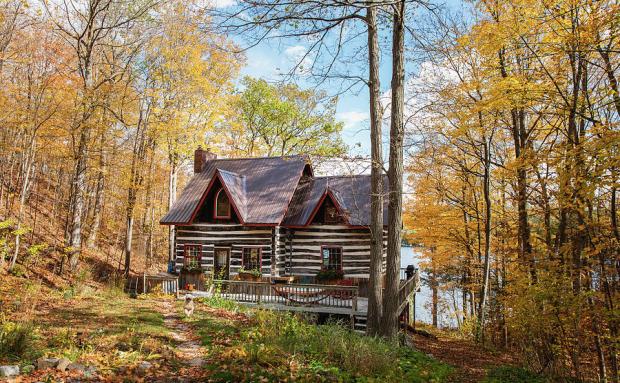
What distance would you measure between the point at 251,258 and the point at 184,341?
11.9 metres

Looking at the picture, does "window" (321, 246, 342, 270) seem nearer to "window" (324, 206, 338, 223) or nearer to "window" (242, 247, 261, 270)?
"window" (324, 206, 338, 223)

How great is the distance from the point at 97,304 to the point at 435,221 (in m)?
17.1

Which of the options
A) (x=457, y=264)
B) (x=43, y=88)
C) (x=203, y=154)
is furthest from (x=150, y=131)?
(x=457, y=264)

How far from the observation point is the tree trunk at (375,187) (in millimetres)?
9883

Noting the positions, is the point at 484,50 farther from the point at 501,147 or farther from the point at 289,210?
the point at 289,210

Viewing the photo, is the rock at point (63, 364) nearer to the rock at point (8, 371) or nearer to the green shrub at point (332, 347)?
the rock at point (8, 371)

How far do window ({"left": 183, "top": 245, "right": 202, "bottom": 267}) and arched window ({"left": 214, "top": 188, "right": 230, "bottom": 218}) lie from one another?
2250mm

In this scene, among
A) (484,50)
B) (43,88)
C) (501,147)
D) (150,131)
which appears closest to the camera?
(484,50)

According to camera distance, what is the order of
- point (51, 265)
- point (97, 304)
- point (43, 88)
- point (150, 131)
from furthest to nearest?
point (150, 131)
point (51, 265)
point (43, 88)
point (97, 304)

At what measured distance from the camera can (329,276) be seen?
793 inches

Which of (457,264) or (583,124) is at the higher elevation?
(583,124)

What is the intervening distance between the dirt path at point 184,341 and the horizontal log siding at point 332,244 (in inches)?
371

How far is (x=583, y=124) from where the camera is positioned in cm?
1163

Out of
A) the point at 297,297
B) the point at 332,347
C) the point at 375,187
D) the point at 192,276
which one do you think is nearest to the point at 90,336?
the point at 332,347
